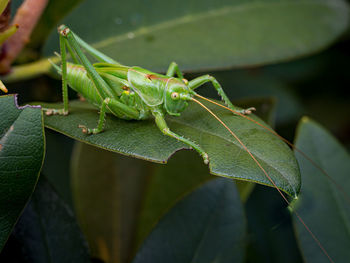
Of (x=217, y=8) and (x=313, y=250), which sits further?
(x=217, y=8)

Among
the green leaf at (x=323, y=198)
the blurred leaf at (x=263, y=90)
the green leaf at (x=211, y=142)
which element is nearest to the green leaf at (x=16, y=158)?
the green leaf at (x=211, y=142)

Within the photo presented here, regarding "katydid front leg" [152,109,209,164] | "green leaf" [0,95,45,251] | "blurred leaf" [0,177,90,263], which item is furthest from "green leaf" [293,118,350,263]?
"green leaf" [0,95,45,251]

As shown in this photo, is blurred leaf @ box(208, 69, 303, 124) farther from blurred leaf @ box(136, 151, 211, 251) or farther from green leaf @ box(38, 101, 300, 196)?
green leaf @ box(38, 101, 300, 196)

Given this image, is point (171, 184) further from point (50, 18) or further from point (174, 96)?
point (50, 18)

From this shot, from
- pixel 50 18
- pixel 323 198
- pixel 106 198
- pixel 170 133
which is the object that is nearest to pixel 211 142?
pixel 170 133

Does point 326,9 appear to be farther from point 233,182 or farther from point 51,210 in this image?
point 51,210

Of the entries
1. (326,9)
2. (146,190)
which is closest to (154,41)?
(146,190)

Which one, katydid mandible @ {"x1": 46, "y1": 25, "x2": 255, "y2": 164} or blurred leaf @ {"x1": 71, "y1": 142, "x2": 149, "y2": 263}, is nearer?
katydid mandible @ {"x1": 46, "y1": 25, "x2": 255, "y2": 164}
